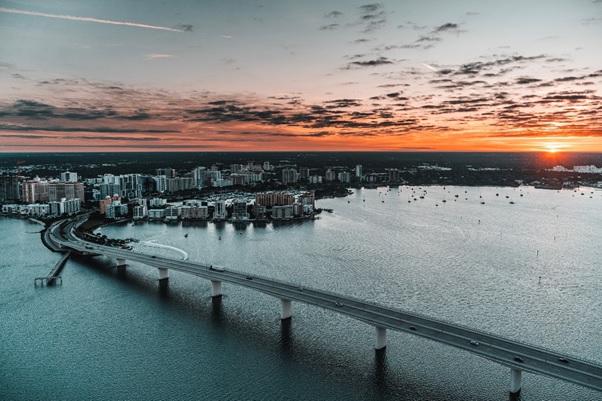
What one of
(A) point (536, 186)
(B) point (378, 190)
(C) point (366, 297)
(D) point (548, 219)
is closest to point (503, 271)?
(C) point (366, 297)

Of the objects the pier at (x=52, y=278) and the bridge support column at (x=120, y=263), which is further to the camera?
the bridge support column at (x=120, y=263)

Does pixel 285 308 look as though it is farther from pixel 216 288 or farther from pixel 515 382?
pixel 515 382

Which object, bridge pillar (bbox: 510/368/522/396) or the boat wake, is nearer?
bridge pillar (bbox: 510/368/522/396)

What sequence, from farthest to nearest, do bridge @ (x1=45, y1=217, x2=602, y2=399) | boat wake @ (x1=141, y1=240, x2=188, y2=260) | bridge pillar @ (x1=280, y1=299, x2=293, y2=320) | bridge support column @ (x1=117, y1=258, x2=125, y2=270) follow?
boat wake @ (x1=141, y1=240, x2=188, y2=260)
bridge support column @ (x1=117, y1=258, x2=125, y2=270)
bridge pillar @ (x1=280, y1=299, x2=293, y2=320)
bridge @ (x1=45, y1=217, x2=602, y2=399)

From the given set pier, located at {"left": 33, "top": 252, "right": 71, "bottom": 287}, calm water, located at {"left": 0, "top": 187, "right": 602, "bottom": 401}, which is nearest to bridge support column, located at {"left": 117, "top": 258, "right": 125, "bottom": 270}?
calm water, located at {"left": 0, "top": 187, "right": 602, "bottom": 401}

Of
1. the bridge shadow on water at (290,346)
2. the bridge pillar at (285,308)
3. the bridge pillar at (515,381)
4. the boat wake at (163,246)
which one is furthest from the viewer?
the boat wake at (163,246)

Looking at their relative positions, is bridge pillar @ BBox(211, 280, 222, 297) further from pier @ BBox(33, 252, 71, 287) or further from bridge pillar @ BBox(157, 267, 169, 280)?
pier @ BBox(33, 252, 71, 287)

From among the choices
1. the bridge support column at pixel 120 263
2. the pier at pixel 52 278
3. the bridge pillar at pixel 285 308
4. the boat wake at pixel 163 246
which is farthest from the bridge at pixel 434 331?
the boat wake at pixel 163 246

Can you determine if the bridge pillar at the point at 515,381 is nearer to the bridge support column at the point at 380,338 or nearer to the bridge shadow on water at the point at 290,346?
the bridge shadow on water at the point at 290,346
